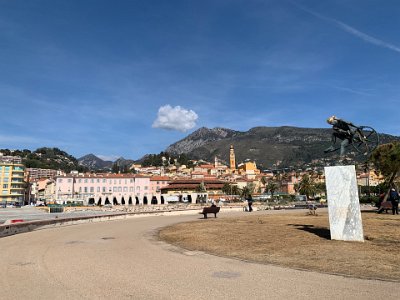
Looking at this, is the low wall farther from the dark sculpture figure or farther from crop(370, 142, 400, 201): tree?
crop(370, 142, 400, 201): tree

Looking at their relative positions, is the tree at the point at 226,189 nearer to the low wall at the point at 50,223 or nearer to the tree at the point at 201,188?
the tree at the point at 201,188

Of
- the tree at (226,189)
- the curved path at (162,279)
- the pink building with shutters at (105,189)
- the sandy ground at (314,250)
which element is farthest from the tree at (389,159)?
the tree at (226,189)

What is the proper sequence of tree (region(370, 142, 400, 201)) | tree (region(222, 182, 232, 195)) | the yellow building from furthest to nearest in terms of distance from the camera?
tree (region(222, 182, 232, 195)) < the yellow building < tree (region(370, 142, 400, 201))

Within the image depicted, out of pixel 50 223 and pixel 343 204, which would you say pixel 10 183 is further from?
pixel 343 204

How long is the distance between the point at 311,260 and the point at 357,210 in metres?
4.47

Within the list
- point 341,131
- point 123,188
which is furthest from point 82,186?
point 341,131

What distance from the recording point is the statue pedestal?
12.0 meters

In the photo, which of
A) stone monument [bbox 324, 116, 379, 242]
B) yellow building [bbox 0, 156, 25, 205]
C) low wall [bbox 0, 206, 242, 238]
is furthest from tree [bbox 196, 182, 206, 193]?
stone monument [bbox 324, 116, 379, 242]

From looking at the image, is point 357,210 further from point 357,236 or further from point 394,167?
point 394,167

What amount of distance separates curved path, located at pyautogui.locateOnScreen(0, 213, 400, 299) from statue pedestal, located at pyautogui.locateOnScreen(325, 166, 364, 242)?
516 centimetres

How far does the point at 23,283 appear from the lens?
21.6 ft

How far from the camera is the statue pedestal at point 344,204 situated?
12.0 metres

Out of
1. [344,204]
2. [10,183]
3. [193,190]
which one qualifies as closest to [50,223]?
[344,204]

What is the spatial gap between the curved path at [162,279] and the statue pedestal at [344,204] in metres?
5.16
